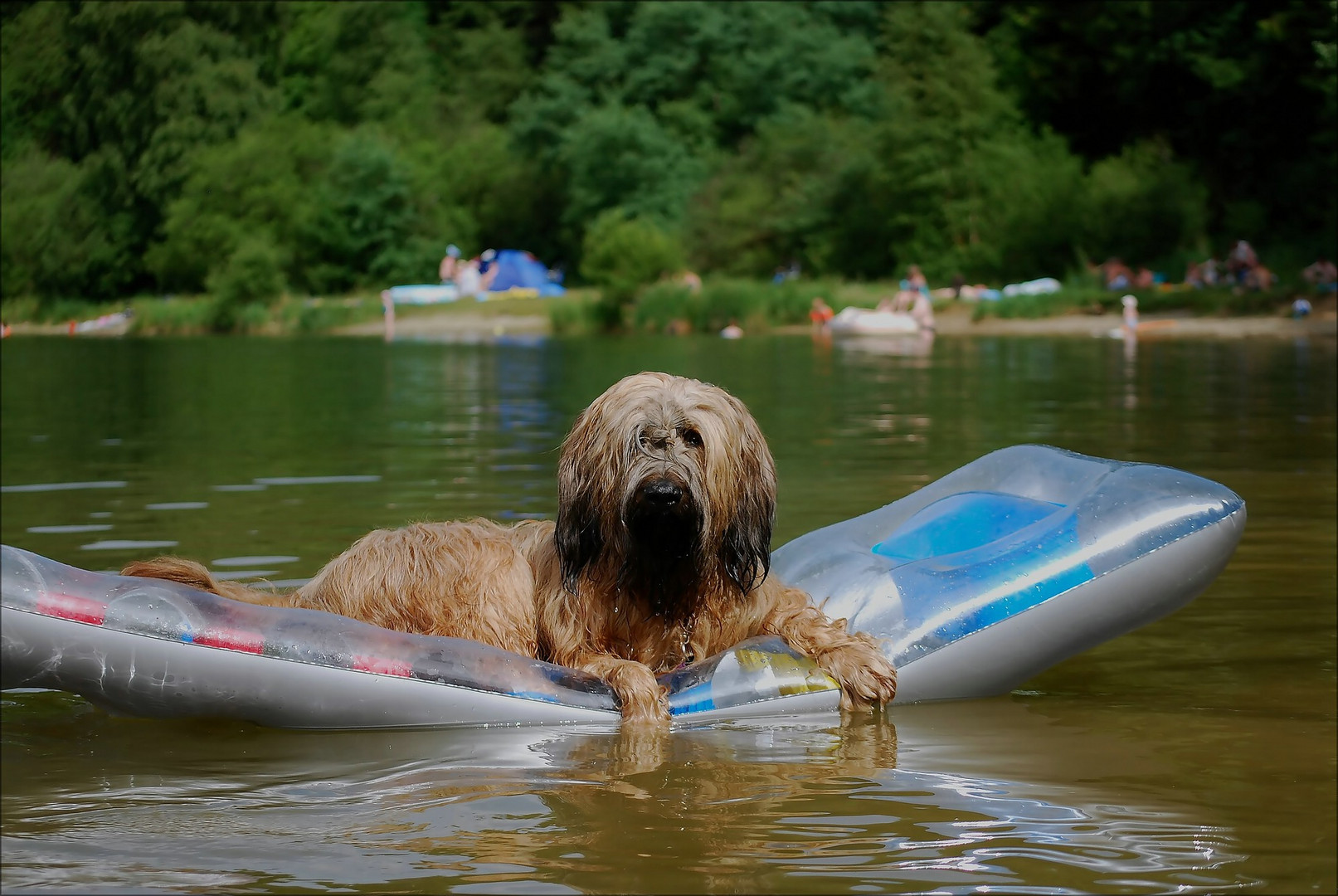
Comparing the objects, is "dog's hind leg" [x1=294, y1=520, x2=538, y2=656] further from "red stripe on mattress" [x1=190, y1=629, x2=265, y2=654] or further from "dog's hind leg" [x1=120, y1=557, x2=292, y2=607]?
"red stripe on mattress" [x1=190, y1=629, x2=265, y2=654]

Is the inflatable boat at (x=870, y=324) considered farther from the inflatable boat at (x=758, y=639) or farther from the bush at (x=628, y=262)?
the inflatable boat at (x=758, y=639)

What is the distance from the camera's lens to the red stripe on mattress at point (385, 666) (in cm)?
514

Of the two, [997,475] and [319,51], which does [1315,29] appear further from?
[319,51]

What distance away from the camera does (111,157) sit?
43562 mm

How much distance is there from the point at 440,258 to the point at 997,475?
50.5 meters

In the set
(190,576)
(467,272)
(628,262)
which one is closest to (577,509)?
(190,576)

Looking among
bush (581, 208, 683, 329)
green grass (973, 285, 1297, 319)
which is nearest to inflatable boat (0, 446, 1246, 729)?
green grass (973, 285, 1297, 319)

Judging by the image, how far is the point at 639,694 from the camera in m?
5.18

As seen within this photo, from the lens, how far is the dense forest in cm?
4028

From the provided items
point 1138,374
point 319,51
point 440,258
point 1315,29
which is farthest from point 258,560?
point 319,51

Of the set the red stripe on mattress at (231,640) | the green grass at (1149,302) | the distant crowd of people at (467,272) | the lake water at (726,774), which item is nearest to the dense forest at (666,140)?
the distant crowd of people at (467,272)

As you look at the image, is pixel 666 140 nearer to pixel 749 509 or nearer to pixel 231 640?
pixel 749 509

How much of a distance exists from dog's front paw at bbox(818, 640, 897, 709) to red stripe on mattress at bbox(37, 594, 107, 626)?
2.40m

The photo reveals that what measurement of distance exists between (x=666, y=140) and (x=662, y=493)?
164ft
